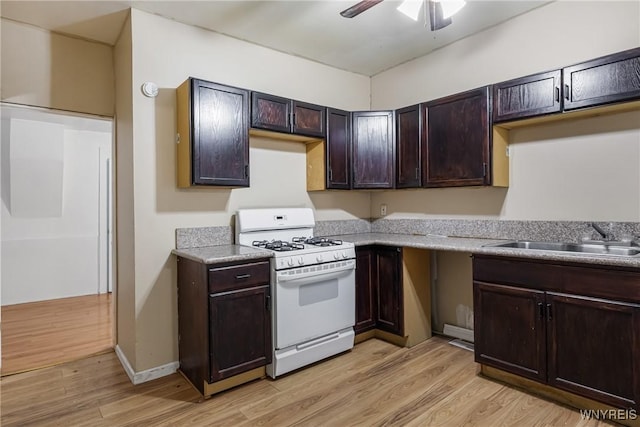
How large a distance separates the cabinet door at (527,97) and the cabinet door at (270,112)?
166cm

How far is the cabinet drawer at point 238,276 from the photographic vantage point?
7.30 feet

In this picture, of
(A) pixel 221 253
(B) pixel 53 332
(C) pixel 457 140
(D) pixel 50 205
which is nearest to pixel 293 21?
(C) pixel 457 140

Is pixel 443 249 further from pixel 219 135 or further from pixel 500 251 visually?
pixel 219 135

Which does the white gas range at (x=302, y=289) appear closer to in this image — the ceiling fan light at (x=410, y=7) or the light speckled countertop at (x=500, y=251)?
the light speckled countertop at (x=500, y=251)

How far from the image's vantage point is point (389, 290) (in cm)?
308

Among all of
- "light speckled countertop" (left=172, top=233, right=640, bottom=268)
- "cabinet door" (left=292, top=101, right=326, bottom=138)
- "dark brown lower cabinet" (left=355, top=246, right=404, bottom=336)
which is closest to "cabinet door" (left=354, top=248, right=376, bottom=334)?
"dark brown lower cabinet" (left=355, top=246, right=404, bottom=336)

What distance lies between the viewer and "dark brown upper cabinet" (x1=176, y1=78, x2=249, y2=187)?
98.6 inches

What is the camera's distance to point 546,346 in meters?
2.13

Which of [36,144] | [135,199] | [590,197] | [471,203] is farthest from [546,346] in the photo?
[36,144]

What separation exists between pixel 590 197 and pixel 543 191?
0.98 ft

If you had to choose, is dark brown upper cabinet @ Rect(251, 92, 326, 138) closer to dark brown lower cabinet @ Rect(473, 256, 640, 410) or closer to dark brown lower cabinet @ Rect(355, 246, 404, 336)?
dark brown lower cabinet @ Rect(355, 246, 404, 336)

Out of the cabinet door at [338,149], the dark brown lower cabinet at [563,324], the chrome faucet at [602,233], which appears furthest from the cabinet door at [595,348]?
the cabinet door at [338,149]
